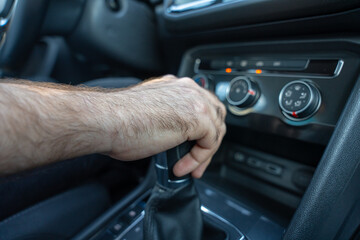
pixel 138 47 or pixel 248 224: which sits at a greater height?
pixel 138 47

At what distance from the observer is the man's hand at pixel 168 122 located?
36cm

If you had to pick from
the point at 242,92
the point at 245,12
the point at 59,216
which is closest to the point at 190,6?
the point at 245,12

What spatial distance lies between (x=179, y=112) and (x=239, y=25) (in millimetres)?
371

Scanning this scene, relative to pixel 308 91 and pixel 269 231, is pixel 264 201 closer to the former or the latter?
pixel 269 231

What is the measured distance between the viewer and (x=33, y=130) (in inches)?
11.3

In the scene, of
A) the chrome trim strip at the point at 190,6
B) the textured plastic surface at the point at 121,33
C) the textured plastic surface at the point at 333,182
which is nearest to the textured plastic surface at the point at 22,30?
the textured plastic surface at the point at 121,33

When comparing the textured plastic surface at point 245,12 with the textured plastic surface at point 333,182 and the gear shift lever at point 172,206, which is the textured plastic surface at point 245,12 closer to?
the textured plastic surface at point 333,182

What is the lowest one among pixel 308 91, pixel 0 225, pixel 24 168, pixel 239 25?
pixel 0 225

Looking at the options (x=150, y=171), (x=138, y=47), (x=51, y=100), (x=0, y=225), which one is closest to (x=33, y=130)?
(x=51, y=100)

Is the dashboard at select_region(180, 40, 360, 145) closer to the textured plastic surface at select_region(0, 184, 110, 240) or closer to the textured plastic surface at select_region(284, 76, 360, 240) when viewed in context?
the textured plastic surface at select_region(284, 76, 360, 240)

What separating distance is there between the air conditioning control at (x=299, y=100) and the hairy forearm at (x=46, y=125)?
39 centimetres

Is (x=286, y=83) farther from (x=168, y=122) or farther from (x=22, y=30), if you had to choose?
(x=22, y=30)

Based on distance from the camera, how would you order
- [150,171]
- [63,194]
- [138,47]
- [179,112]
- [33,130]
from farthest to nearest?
1. [138,47]
2. [150,171]
3. [63,194]
4. [179,112]
5. [33,130]

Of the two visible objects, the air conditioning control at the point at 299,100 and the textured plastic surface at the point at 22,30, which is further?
the textured plastic surface at the point at 22,30
